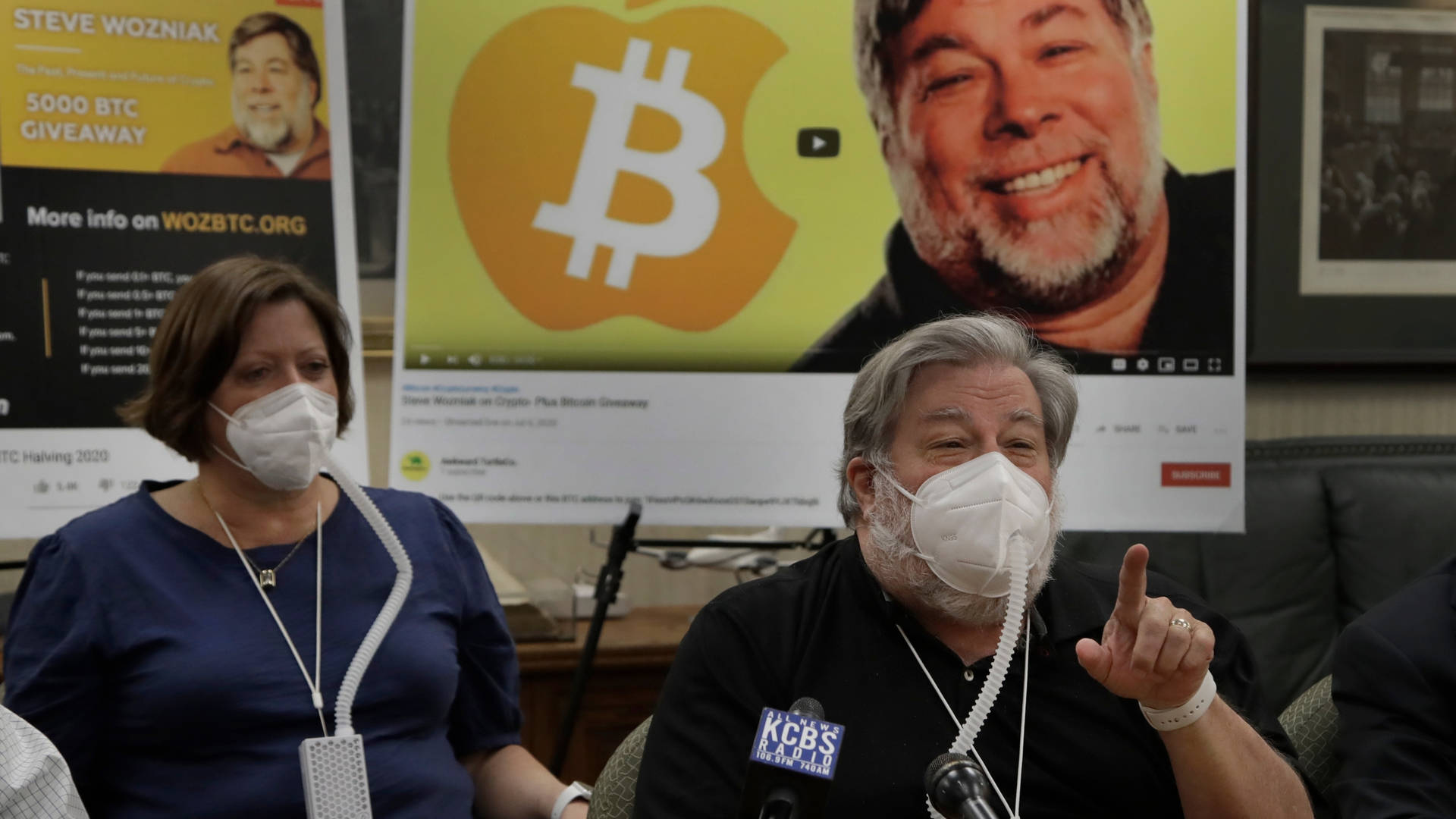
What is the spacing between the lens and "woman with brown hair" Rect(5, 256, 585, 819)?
1885mm

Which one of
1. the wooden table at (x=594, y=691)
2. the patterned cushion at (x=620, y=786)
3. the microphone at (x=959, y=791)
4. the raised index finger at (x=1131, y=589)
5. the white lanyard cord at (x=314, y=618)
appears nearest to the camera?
the microphone at (x=959, y=791)

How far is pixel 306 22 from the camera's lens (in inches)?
108

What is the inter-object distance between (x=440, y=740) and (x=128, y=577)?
526 millimetres

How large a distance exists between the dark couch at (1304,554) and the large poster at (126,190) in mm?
1956

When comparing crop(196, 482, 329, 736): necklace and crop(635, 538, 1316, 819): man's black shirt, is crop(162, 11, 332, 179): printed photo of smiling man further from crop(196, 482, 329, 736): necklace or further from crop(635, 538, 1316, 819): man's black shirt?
crop(635, 538, 1316, 819): man's black shirt

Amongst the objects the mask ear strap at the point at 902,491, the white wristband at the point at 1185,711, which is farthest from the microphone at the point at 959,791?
the mask ear strap at the point at 902,491

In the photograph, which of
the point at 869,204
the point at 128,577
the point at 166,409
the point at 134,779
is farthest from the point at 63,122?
the point at 869,204

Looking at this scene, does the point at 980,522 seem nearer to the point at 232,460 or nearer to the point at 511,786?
the point at 511,786

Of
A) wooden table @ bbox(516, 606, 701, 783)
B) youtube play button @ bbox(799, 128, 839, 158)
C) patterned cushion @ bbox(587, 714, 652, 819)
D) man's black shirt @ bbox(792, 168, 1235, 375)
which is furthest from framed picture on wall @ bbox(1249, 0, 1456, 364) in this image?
patterned cushion @ bbox(587, 714, 652, 819)

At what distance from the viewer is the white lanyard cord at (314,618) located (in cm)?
195

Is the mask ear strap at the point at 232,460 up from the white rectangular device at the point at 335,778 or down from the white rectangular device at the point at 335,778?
up

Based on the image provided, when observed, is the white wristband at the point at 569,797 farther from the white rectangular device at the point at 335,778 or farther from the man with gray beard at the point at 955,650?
the man with gray beard at the point at 955,650

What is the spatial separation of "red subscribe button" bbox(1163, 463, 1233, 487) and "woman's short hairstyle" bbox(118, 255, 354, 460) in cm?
175

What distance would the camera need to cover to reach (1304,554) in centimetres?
318
